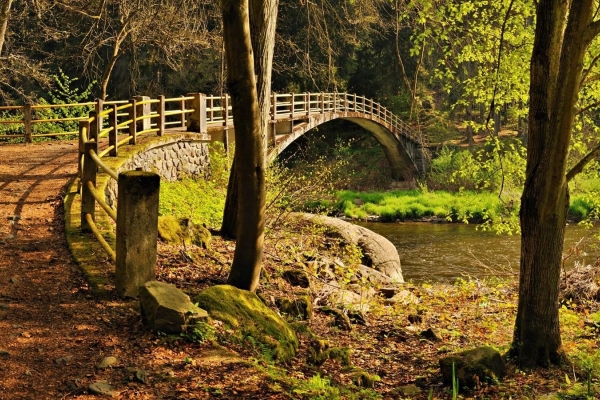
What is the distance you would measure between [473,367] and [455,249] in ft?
46.4

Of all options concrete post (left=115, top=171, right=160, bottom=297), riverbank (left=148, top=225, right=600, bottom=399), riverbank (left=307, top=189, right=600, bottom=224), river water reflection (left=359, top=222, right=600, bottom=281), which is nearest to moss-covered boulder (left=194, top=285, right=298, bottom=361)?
riverbank (left=148, top=225, right=600, bottom=399)

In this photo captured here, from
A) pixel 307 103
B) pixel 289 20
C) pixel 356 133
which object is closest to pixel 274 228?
pixel 307 103

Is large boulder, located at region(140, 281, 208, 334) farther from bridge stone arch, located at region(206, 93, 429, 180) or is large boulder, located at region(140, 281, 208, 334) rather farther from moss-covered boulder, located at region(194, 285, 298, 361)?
bridge stone arch, located at region(206, 93, 429, 180)

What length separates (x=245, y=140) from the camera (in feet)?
25.8

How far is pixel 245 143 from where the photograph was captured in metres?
7.86

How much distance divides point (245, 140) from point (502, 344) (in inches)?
174

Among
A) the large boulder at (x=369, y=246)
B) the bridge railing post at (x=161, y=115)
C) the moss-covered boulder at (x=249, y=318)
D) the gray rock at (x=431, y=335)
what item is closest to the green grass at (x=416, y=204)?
the large boulder at (x=369, y=246)

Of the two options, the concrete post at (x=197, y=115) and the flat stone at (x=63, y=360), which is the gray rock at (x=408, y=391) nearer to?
the flat stone at (x=63, y=360)

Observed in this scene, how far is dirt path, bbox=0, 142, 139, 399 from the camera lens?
5.20 m

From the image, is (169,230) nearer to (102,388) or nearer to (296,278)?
(296,278)

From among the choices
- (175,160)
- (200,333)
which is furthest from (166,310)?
(175,160)

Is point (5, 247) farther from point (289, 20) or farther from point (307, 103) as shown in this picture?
point (289, 20)

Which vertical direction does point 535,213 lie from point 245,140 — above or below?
below

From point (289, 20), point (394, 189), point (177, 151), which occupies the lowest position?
point (394, 189)
